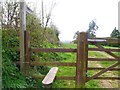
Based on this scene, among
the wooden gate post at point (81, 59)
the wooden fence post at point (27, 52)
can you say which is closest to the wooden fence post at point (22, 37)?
the wooden fence post at point (27, 52)

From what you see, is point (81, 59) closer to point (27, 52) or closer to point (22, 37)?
point (27, 52)

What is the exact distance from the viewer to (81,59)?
3.68 meters

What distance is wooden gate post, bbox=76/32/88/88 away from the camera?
365 cm

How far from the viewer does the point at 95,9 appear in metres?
5.27

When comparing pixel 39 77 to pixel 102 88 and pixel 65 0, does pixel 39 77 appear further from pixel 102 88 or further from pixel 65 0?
pixel 65 0

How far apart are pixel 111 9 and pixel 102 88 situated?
2108mm

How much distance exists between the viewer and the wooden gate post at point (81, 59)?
3.65 metres

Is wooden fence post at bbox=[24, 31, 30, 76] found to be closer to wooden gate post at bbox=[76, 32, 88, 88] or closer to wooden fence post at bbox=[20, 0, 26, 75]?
wooden fence post at bbox=[20, 0, 26, 75]

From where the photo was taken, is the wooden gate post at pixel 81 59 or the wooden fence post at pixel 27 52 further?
the wooden fence post at pixel 27 52

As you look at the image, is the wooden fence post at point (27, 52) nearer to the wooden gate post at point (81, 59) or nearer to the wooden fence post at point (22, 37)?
the wooden fence post at point (22, 37)

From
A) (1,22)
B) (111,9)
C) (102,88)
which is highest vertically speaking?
(111,9)

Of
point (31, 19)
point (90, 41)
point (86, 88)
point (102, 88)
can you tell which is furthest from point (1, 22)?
point (102, 88)

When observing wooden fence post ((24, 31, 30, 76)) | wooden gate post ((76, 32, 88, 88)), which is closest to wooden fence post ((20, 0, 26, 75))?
wooden fence post ((24, 31, 30, 76))

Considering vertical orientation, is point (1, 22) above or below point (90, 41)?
above
